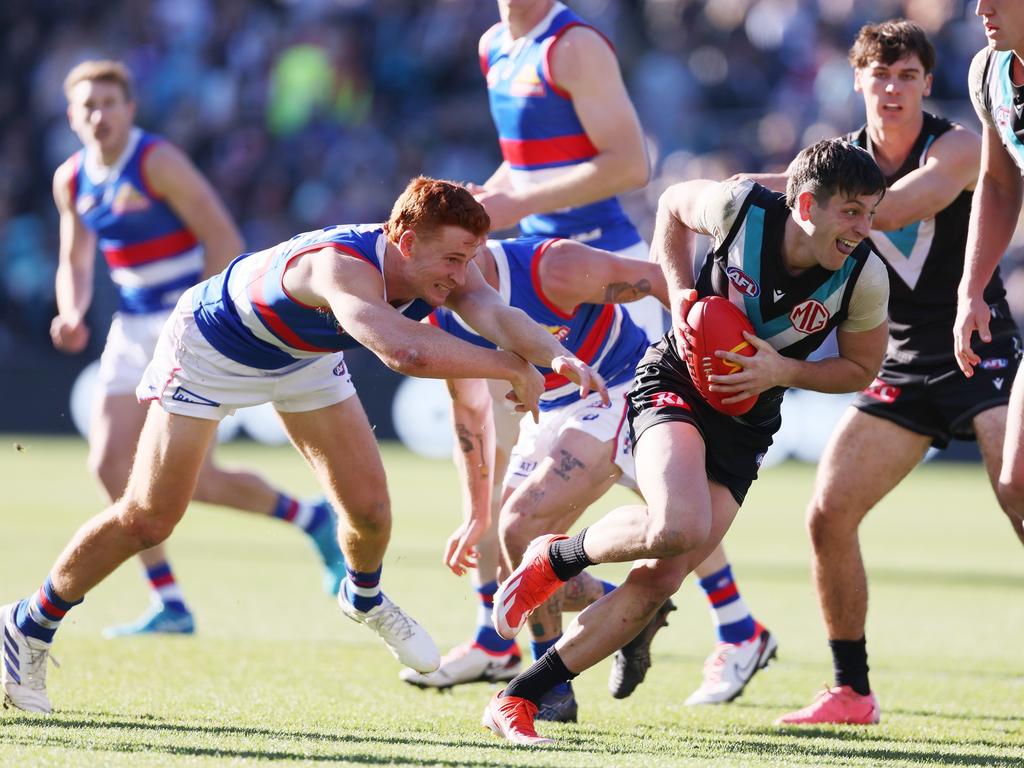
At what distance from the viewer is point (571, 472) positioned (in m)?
5.68

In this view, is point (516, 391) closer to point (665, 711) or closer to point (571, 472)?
point (571, 472)

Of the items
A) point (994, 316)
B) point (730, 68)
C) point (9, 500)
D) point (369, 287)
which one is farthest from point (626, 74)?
point (369, 287)

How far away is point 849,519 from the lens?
5770 mm

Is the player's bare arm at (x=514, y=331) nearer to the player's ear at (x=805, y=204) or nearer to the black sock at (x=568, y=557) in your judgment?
the black sock at (x=568, y=557)

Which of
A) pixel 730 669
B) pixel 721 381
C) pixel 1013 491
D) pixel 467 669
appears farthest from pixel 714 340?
pixel 467 669

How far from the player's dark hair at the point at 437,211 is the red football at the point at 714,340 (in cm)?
73

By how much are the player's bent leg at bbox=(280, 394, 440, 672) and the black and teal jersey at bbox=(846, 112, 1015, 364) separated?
2.07m

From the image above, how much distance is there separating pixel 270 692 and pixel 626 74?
13604 mm

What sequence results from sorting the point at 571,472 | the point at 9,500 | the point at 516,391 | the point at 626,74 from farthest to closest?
the point at 626,74
the point at 9,500
the point at 571,472
the point at 516,391

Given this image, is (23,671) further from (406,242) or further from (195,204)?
(195,204)

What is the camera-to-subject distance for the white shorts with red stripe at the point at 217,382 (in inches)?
210

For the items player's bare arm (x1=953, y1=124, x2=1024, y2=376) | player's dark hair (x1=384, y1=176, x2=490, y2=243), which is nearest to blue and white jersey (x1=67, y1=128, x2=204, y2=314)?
player's dark hair (x1=384, y1=176, x2=490, y2=243)

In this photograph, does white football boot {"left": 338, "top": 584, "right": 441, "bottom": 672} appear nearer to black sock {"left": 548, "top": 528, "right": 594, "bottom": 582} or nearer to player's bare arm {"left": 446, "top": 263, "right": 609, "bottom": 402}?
black sock {"left": 548, "top": 528, "right": 594, "bottom": 582}

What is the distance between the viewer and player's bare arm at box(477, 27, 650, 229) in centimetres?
664
